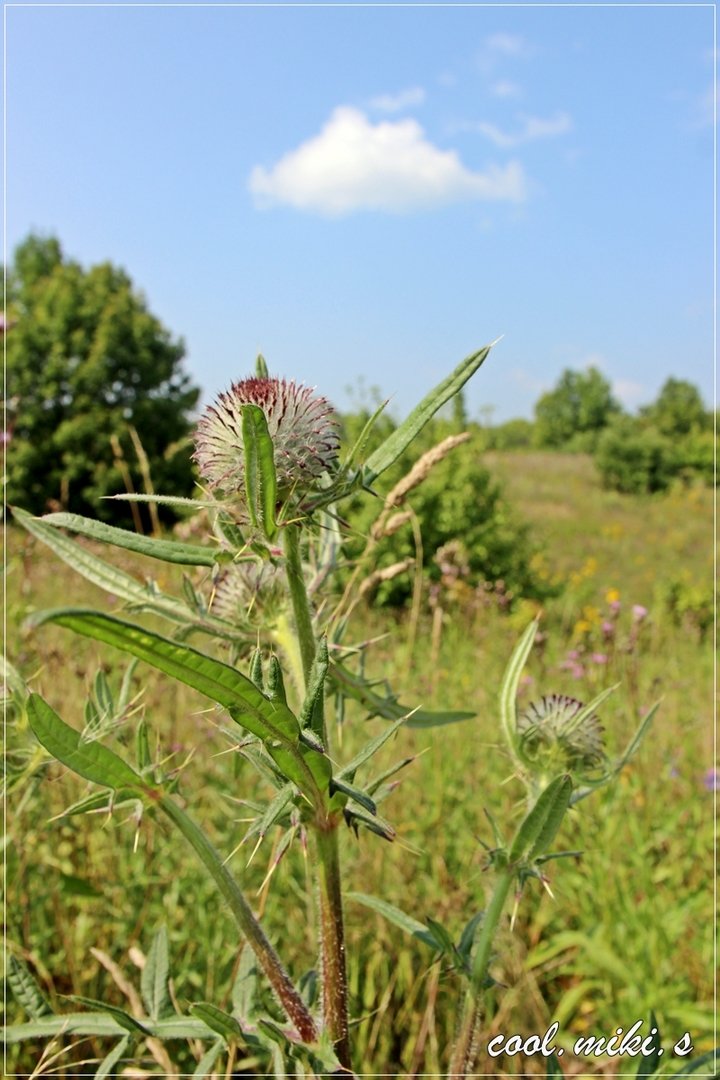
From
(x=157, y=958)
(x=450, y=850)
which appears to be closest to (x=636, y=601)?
(x=450, y=850)

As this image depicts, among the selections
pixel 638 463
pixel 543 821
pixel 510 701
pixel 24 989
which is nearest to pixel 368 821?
pixel 543 821

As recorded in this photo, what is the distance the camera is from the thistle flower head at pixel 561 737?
1.14 m

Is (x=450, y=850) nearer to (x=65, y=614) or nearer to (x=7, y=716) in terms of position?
(x=7, y=716)

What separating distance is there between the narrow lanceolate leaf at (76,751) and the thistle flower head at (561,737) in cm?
53

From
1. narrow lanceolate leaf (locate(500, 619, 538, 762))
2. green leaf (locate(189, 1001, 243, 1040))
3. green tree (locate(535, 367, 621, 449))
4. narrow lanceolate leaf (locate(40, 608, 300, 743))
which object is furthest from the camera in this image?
green tree (locate(535, 367, 621, 449))

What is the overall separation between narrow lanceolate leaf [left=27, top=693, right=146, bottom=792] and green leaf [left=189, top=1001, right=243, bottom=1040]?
0.70ft

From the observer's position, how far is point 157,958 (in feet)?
3.46

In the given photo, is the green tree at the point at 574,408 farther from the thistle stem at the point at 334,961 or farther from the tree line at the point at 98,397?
the thistle stem at the point at 334,961

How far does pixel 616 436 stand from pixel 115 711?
2740cm

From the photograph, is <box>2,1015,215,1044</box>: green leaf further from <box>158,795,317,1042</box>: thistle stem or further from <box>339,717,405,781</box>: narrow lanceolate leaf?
<box>339,717,405,781</box>: narrow lanceolate leaf

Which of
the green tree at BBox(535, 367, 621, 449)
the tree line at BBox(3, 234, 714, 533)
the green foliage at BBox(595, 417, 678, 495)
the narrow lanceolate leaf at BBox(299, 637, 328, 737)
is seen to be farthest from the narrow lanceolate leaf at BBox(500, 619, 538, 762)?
the green tree at BBox(535, 367, 621, 449)

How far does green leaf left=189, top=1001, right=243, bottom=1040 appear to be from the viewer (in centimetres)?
80

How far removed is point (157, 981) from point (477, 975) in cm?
40

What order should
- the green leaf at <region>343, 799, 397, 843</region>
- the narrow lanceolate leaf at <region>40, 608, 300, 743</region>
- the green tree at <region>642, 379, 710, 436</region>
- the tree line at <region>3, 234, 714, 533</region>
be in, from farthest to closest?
the green tree at <region>642, 379, 710, 436</region>
the tree line at <region>3, 234, 714, 533</region>
the green leaf at <region>343, 799, 397, 843</region>
the narrow lanceolate leaf at <region>40, 608, 300, 743</region>
